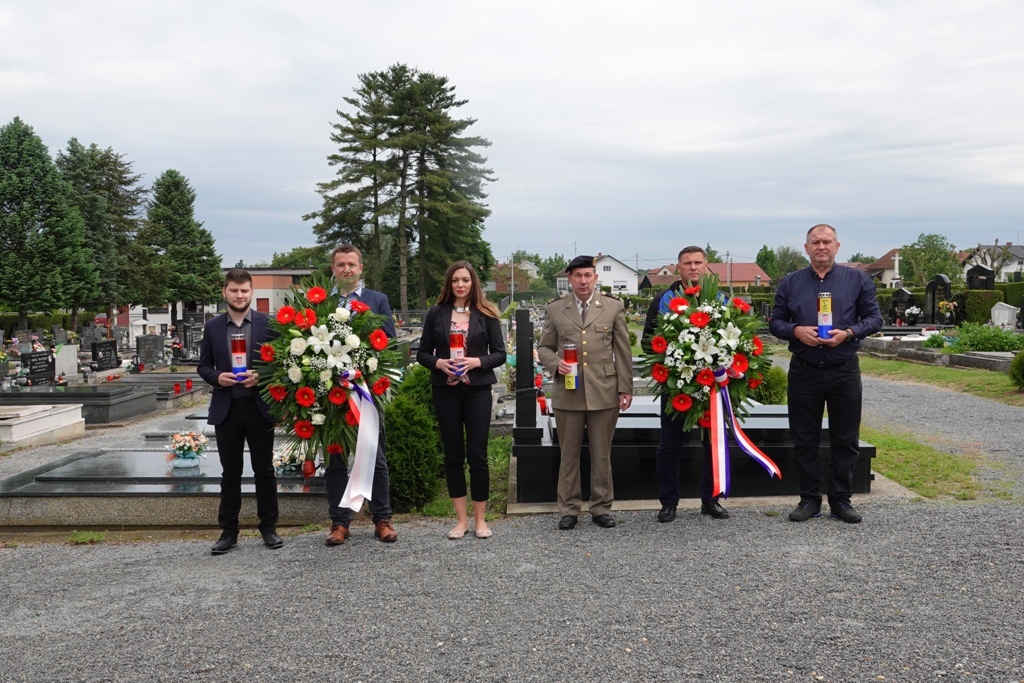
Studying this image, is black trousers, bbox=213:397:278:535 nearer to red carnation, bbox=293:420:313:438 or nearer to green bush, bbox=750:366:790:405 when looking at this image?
red carnation, bbox=293:420:313:438

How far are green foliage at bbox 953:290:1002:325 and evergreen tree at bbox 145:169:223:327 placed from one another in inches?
1501

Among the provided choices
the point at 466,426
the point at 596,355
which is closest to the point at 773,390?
the point at 596,355

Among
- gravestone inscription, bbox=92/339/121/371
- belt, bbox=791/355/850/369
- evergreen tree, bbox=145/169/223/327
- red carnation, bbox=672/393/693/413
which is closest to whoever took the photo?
belt, bbox=791/355/850/369

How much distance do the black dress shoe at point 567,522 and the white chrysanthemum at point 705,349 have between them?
1362mm

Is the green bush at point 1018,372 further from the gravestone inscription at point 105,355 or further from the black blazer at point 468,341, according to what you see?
the gravestone inscription at point 105,355

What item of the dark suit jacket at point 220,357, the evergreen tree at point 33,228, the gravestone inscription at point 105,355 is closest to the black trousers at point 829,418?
the dark suit jacket at point 220,357

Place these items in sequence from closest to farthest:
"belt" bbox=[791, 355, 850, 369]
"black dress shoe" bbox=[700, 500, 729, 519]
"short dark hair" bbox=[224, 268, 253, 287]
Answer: "short dark hair" bbox=[224, 268, 253, 287], "belt" bbox=[791, 355, 850, 369], "black dress shoe" bbox=[700, 500, 729, 519]

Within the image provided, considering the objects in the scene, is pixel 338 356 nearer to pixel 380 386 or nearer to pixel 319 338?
pixel 319 338

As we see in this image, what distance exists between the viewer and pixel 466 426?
4.98 meters

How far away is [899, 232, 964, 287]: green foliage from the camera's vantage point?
7381 cm

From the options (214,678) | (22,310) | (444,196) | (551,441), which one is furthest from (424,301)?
(214,678)

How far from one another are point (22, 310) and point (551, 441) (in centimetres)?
2984

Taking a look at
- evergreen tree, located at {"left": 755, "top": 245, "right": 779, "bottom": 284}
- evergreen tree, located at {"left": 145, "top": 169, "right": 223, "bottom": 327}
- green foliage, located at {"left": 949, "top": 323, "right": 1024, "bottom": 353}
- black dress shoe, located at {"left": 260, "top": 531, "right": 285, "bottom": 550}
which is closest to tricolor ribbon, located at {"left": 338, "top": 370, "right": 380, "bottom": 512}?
black dress shoe, located at {"left": 260, "top": 531, "right": 285, "bottom": 550}

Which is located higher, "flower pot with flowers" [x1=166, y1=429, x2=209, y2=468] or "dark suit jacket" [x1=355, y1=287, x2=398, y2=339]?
"dark suit jacket" [x1=355, y1=287, x2=398, y2=339]
